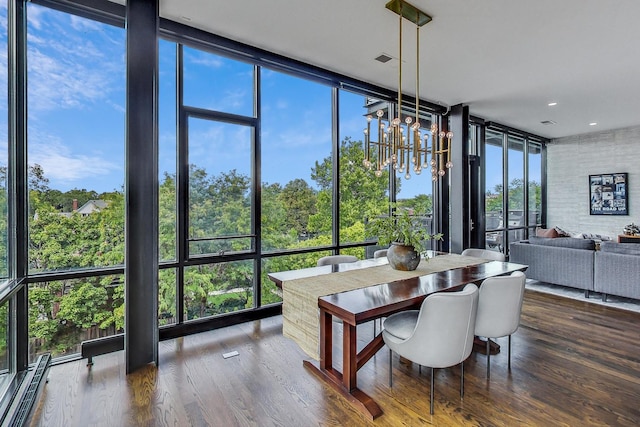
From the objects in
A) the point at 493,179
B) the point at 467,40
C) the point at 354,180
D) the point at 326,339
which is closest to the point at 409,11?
the point at 467,40

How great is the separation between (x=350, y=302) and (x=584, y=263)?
14.2 feet

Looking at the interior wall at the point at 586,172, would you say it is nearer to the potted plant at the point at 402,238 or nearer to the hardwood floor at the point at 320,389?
the hardwood floor at the point at 320,389

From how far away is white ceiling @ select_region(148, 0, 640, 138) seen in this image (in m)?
2.83

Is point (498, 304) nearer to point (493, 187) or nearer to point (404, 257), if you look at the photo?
point (404, 257)

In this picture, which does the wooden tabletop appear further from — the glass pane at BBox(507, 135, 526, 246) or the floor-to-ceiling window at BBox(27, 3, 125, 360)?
the glass pane at BBox(507, 135, 526, 246)

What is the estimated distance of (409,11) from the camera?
9.27ft

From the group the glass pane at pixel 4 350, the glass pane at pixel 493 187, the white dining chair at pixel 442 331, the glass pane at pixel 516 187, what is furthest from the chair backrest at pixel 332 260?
the glass pane at pixel 516 187

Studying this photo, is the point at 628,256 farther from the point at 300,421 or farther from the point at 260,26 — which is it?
the point at 260,26

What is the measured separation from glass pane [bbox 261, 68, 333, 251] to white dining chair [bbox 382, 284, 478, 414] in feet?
7.37

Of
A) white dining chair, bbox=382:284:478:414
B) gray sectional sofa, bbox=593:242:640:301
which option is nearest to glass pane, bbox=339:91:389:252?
white dining chair, bbox=382:284:478:414

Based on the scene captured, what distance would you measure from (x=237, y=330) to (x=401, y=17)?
11.3ft

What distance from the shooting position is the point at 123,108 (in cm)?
302

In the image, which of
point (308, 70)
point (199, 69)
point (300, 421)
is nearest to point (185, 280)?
point (300, 421)

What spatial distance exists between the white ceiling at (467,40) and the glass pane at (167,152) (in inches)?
17.0
